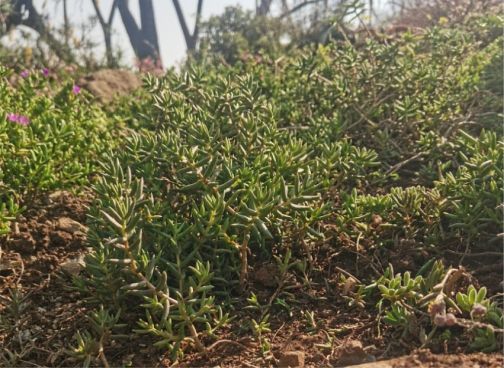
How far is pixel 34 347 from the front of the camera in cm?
245

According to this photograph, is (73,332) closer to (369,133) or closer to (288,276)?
(288,276)

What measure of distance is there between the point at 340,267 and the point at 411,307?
0.59 meters

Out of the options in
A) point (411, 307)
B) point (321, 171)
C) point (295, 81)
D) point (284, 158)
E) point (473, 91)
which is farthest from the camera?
point (295, 81)

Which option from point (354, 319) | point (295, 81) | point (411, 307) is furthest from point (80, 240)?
point (295, 81)

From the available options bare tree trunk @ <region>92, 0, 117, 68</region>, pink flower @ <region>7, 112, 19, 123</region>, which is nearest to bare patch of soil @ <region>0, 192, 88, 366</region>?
pink flower @ <region>7, 112, 19, 123</region>

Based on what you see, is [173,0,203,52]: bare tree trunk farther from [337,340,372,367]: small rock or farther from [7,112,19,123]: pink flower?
[337,340,372,367]: small rock

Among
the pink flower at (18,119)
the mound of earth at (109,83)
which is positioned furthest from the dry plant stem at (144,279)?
the mound of earth at (109,83)

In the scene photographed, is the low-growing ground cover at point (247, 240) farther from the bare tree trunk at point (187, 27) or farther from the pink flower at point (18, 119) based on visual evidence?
the bare tree trunk at point (187, 27)

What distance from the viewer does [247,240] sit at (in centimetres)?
251

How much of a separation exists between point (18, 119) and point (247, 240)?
2.08m

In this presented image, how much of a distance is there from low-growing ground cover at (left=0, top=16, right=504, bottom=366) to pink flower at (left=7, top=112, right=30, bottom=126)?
0.06 ft

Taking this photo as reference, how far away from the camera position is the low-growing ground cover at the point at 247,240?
227 cm

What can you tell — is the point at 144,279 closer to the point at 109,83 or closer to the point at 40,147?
the point at 40,147

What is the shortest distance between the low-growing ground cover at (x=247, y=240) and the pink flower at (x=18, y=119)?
0.7 inches
